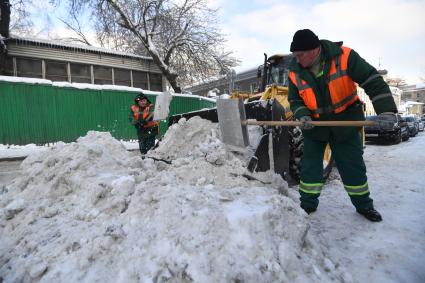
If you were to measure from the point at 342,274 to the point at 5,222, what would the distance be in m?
2.75

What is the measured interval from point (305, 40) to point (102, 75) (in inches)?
554

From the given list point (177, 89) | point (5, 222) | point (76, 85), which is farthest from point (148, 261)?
point (177, 89)

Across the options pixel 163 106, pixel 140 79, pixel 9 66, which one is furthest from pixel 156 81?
pixel 163 106

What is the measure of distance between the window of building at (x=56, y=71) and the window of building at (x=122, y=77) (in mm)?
2354

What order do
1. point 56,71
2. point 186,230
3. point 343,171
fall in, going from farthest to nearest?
point 56,71, point 343,171, point 186,230

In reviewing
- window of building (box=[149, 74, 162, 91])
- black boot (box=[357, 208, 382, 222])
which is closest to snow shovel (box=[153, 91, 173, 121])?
black boot (box=[357, 208, 382, 222])

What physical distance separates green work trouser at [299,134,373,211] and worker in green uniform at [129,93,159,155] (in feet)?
→ 13.3

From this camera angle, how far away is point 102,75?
1513 cm

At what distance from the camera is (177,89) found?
16438 millimetres

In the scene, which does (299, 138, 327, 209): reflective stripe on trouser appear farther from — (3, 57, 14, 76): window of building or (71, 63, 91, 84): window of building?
(71, 63, 91, 84): window of building

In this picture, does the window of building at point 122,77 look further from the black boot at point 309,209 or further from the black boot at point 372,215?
the black boot at point 372,215

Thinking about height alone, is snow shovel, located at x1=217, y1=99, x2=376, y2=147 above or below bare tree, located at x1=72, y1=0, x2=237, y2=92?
below

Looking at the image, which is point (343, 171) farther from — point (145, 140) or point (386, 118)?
point (145, 140)

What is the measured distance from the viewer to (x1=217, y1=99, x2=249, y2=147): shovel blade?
365cm
